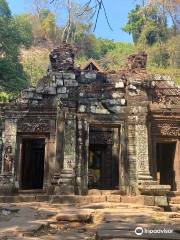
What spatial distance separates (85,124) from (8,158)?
2.80m

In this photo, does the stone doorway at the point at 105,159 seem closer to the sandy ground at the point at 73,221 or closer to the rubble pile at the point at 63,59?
the rubble pile at the point at 63,59

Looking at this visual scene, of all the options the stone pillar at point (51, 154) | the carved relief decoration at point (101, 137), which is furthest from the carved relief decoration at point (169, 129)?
the carved relief decoration at point (101, 137)

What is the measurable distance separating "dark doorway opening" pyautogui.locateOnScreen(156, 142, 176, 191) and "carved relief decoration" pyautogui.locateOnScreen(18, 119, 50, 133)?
4471 millimetres

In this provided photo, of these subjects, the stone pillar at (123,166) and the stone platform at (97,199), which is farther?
the stone pillar at (123,166)

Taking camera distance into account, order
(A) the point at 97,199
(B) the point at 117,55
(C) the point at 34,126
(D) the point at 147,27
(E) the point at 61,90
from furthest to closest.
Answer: (B) the point at 117,55, (D) the point at 147,27, (E) the point at 61,90, (C) the point at 34,126, (A) the point at 97,199

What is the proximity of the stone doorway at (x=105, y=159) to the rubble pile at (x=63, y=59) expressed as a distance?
11.6 ft

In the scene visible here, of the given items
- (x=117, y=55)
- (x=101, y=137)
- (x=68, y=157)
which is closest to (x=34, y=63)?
(x=117, y=55)

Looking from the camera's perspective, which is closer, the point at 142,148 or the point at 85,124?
the point at 142,148

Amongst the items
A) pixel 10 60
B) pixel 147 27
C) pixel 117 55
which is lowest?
pixel 10 60

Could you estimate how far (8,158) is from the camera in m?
11.8

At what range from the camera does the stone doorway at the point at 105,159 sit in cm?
1586

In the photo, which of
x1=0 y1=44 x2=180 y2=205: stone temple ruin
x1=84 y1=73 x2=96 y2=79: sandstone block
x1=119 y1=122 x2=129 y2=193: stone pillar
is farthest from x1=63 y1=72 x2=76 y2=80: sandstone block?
x1=119 y1=122 x2=129 y2=193: stone pillar

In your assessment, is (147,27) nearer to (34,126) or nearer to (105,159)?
(105,159)

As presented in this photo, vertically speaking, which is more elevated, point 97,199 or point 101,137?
point 101,137
